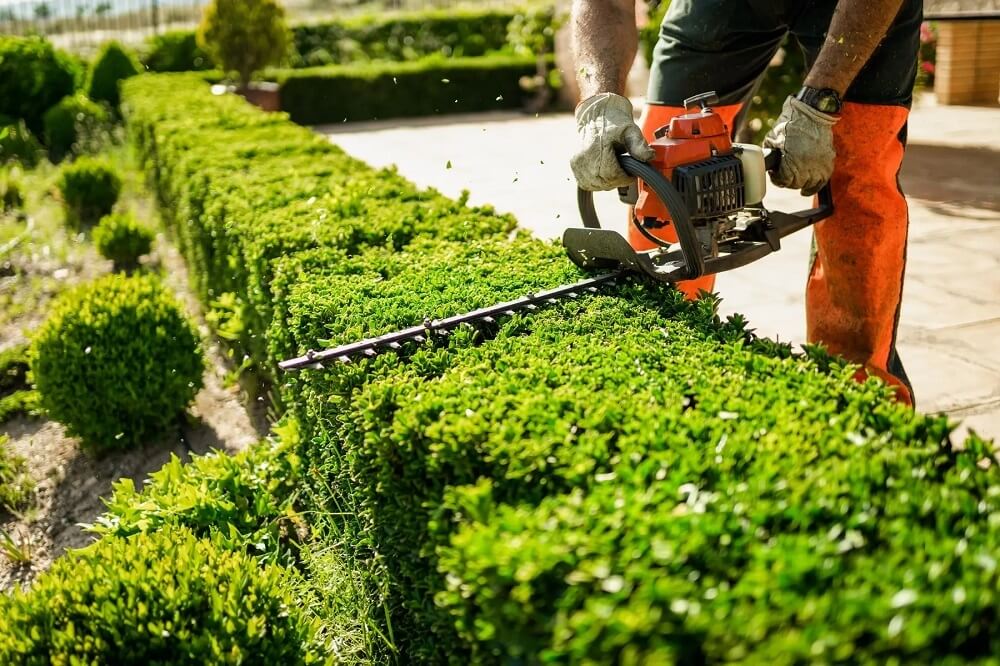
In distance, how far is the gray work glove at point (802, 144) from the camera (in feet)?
8.28

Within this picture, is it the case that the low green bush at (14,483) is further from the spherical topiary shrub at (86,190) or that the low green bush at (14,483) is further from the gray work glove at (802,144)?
the spherical topiary shrub at (86,190)

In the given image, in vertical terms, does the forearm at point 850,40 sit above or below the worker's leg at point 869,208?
above

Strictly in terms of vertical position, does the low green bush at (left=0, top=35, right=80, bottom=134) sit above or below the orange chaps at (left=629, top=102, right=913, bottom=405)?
above

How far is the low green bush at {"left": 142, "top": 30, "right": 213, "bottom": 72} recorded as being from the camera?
1591cm

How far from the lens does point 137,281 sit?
14.2ft

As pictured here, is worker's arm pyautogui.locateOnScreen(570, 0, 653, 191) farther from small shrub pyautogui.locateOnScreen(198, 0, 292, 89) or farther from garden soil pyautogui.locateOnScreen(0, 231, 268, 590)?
small shrub pyautogui.locateOnScreen(198, 0, 292, 89)

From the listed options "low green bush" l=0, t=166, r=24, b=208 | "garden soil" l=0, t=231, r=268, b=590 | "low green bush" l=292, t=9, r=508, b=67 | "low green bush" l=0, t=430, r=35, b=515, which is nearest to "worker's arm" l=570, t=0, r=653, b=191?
"garden soil" l=0, t=231, r=268, b=590

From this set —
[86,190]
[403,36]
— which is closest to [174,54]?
[403,36]

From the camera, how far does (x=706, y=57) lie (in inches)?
116

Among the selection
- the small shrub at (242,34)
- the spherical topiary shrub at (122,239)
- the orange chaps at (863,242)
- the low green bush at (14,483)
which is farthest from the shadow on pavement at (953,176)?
the small shrub at (242,34)

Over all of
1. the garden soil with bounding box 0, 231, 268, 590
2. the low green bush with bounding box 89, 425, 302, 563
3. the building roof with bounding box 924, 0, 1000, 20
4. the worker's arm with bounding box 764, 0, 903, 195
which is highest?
the building roof with bounding box 924, 0, 1000, 20

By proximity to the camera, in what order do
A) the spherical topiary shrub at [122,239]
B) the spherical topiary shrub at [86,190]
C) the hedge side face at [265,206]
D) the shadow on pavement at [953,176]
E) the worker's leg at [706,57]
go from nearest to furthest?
the worker's leg at [706,57], the hedge side face at [265,206], the spherical topiary shrub at [122,239], the shadow on pavement at [953,176], the spherical topiary shrub at [86,190]

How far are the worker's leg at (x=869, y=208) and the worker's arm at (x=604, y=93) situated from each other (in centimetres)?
59

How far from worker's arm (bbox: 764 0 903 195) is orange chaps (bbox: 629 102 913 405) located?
0.83 feet
